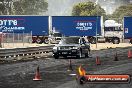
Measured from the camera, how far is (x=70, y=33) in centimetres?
6384

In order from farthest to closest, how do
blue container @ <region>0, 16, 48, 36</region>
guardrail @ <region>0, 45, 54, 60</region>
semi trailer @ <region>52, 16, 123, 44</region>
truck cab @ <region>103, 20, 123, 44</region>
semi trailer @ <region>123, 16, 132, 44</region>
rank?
1. truck cab @ <region>103, 20, 123, 44</region>
2. semi trailer @ <region>123, 16, 132, 44</region>
3. semi trailer @ <region>52, 16, 123, 44</region>
4. blue container @ <region>0, 16, 48, 36</region>
5. guardrail @ <region>0, 45, 54, 60</region>

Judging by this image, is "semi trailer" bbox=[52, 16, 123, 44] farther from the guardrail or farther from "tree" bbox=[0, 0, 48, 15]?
"tree" bbox=[0, 0, 48, 15]

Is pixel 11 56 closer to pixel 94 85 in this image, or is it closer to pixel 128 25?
pixel 94 85

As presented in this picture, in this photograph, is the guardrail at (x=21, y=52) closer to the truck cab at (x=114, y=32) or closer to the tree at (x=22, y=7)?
the truck cab at (x=114, y=32)

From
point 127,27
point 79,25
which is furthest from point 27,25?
point 127,27

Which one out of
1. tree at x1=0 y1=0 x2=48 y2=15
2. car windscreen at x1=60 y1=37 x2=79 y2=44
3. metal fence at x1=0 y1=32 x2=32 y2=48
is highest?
tree at x1=0 y1=0 x2=48 y2=15

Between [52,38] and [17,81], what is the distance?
46579 millimetres

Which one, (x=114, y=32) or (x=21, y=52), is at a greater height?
(x=114, y=32)

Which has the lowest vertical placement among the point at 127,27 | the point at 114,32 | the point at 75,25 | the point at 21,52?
the point at 21,52

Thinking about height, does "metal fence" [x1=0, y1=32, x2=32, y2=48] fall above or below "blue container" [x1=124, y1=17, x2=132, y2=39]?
below

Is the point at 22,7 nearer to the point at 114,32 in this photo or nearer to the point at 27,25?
the point at 114,32

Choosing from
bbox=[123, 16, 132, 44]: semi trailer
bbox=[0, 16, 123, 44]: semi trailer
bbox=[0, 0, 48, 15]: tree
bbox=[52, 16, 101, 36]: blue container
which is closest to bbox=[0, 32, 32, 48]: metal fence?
bbox=[0, 16, 123, 44]: semi trailer

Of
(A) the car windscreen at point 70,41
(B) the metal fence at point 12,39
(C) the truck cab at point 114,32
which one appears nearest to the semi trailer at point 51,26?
Answer: (C) the truck cab at point 114,32

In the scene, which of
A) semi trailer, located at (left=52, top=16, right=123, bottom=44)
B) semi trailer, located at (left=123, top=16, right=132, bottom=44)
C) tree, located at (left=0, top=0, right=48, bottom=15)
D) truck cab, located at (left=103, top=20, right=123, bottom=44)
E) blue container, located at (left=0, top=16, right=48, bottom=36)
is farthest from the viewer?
tree, located at (left=0, top=0, right=48, bottom=15)
